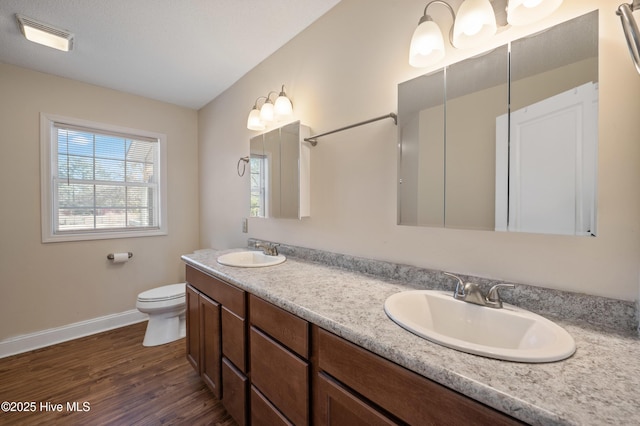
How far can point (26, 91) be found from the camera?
2152 millimetres

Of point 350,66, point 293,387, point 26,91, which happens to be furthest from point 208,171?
point 293,387

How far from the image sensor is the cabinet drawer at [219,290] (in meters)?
1.24

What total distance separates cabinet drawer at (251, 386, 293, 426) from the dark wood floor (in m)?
0.44

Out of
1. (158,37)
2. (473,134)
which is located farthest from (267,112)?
(473,134)

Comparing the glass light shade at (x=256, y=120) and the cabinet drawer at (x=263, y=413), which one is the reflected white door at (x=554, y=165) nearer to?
the cabinet drawer at (x=263, y=413)

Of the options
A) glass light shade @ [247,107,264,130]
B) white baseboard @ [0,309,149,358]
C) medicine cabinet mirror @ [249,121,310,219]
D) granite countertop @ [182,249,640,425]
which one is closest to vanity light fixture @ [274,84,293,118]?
medicine cabinet mirror @ [249,121,310,219]

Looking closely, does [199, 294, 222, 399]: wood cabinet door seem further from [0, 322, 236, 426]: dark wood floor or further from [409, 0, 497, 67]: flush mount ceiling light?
[409, 0, 497, 67]: flush mount ceiling light

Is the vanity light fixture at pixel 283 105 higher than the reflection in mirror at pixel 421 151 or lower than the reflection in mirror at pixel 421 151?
higher

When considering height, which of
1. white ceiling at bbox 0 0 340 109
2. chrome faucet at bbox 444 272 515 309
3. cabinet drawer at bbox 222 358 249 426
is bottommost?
cabinet drawer at bbox 222 358 249 426

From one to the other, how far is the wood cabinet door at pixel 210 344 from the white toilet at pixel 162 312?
84 cm

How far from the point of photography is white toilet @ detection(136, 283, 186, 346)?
7.13ft

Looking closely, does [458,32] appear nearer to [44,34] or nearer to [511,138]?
[511,138]

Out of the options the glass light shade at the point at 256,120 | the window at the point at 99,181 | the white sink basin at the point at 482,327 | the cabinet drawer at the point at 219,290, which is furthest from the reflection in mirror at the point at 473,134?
the window at the point at 99,181

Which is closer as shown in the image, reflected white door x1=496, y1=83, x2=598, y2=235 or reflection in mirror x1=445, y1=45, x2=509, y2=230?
reflected white door x1=496, y1=83, x2=598, y2=235
